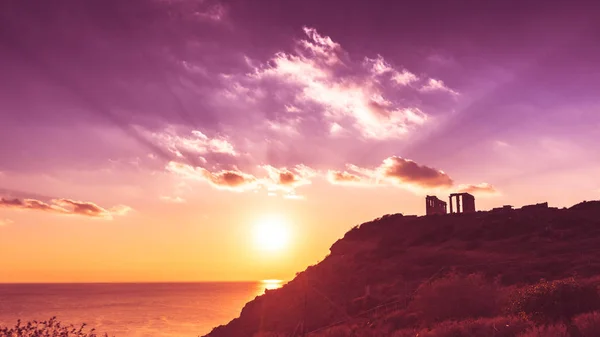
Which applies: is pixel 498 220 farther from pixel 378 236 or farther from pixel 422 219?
pixel 378 236

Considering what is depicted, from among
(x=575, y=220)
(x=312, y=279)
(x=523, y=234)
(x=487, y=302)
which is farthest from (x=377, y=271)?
(x=575, y=220)

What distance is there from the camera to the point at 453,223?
221ft

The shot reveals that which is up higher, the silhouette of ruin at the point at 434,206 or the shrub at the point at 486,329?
the silhouette of ruin at the point at 434,206

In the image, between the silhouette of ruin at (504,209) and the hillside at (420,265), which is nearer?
the hillside at (420,265)

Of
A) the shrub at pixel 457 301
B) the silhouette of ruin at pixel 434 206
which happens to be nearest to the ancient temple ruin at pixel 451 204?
the silhouette of ruin at pixel 434 206

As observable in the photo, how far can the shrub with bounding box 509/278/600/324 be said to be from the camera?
16781mm

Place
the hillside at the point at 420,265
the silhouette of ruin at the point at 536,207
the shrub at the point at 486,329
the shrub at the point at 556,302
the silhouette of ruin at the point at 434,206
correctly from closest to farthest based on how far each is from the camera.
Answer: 1. the shrub at the point at 486,329
2. the shrub at the point at 556,302
3. the hillside at the point at 420,265
4. the silhouette of ruin at the point at 536,207
5. the silhouette of ruin at the point at 434,206

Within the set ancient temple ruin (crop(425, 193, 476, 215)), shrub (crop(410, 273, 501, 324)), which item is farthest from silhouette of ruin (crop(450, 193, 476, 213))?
shrub (crop(410, 273, 501, 324))

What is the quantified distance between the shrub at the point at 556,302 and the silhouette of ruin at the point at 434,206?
60.4 meters

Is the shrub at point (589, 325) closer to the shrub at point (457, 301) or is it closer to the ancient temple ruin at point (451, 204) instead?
the shrub at point (457, 301)

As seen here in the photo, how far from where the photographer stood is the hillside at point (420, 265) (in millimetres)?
33844

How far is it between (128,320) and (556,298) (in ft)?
364

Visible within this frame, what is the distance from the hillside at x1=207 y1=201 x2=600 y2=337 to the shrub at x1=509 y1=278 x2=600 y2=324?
5115mm

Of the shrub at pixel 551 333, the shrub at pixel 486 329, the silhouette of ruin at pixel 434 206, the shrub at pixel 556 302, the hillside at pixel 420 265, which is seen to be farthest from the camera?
the silhouette of ruin at pixel 434 206
